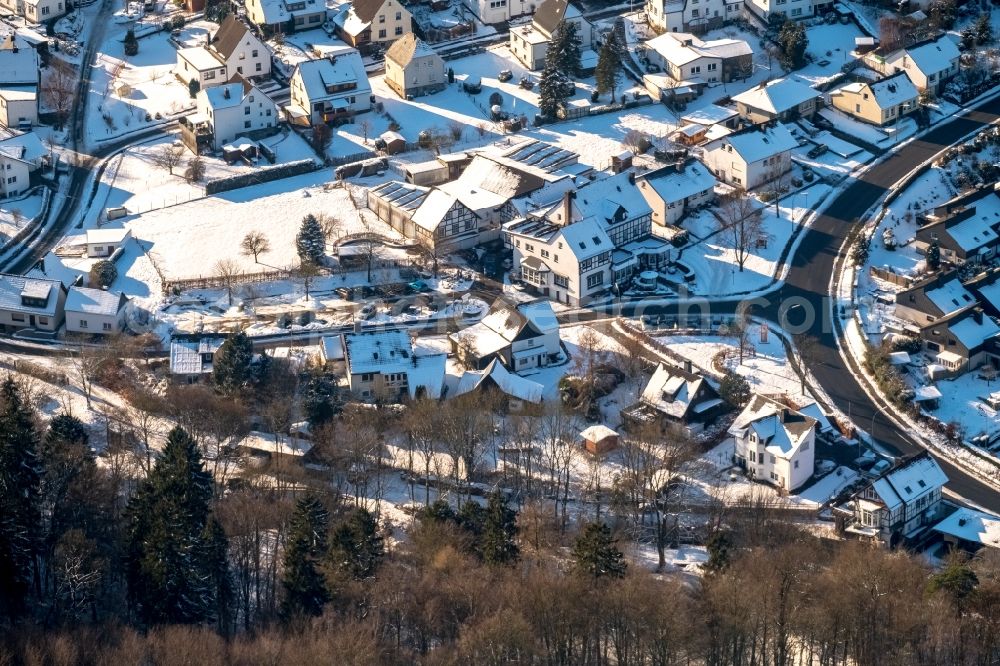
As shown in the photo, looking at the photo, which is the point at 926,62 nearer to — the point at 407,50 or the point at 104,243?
the point at 407,50

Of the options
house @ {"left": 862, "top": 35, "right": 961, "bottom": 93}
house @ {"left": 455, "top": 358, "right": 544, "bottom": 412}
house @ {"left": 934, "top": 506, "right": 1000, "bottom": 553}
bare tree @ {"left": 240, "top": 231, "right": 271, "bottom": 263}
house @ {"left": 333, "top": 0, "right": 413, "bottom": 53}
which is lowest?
house @ {"left": 934, "top": 506, "right": 1000, "bottom": 553}

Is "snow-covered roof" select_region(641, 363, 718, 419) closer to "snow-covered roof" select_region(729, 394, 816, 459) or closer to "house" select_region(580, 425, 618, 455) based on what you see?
"snow-covered roof" select_region(729, 394, 816, 459)

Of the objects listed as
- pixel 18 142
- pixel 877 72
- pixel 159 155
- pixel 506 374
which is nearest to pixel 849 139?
pixel 877 72

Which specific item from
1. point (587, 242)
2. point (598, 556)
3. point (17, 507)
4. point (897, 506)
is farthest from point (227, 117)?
point (897, 506)

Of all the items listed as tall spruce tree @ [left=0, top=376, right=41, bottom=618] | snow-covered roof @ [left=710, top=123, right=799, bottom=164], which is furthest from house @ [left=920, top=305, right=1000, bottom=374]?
tall spruce tree @ [left=0, top=376, right=41, bottom=618]

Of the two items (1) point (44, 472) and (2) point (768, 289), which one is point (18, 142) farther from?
(2) point (768, 289)
